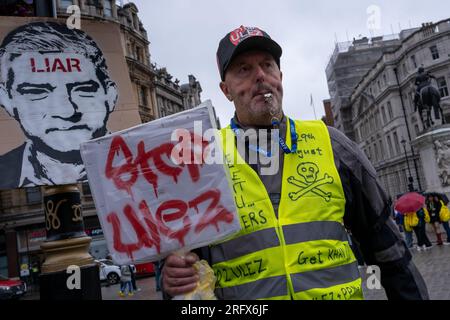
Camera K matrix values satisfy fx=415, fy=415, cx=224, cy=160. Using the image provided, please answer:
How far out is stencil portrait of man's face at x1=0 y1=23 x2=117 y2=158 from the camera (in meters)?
3.05

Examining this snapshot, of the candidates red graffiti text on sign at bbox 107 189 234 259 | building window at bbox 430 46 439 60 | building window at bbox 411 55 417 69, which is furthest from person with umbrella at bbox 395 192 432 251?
building window at bbox 411 55 417 69

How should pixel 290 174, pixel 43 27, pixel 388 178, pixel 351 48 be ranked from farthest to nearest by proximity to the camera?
1. pixel 351 48
2. pixel 388 178
3. pixel 43 27
4. pixel 290 174

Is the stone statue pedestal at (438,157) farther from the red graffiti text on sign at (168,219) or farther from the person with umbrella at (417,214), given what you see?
the red graffiti text on sign at (168,219)

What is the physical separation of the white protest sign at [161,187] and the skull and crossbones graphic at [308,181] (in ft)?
1.17

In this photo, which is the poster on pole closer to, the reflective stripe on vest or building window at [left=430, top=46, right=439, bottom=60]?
the reflective stripe on vest

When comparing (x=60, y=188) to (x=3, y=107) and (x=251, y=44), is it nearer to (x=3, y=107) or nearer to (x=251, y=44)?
(x=3, y=107)

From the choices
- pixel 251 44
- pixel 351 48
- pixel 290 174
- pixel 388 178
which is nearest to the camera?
pixel 290 174

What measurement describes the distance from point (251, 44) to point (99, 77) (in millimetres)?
1689

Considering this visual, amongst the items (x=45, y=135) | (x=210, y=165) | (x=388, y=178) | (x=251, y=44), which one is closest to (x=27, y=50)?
(x=45, y=135)

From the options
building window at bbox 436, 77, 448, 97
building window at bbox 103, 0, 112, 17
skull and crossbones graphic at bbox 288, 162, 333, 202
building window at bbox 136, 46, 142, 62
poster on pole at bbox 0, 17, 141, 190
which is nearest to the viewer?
skull and crossbones graphic at bbox 288, 162, 333, 202

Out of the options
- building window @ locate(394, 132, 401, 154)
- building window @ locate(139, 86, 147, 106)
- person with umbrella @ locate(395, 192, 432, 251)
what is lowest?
person with umbrella @ locate(395, 192, 432, 251)

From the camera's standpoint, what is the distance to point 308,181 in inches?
73.2

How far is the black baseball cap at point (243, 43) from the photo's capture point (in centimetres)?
205

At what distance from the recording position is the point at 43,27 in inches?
127
